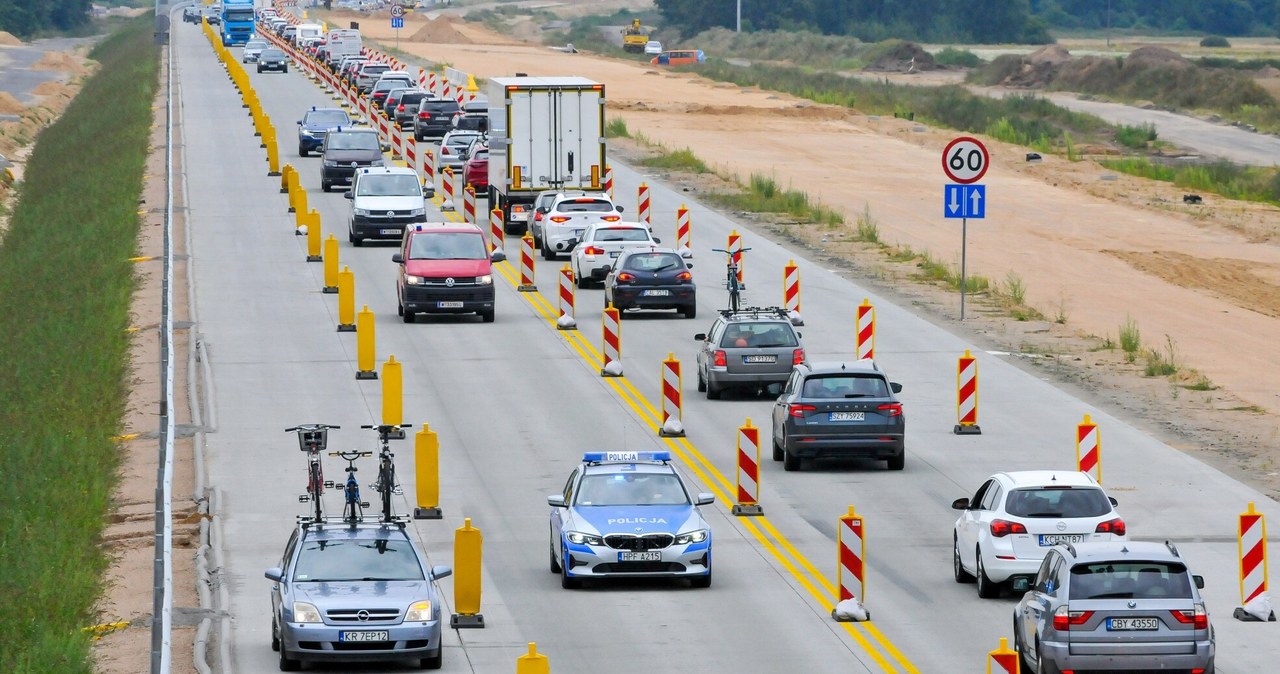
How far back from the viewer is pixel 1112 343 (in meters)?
38.0

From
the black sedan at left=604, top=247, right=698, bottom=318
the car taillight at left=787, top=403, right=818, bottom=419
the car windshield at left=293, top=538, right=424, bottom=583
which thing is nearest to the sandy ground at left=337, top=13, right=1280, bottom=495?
the black sedan at left=604, top=247, right=698, bottom=318

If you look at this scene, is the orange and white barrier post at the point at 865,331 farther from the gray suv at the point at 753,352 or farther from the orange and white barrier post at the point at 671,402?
the orange and white barrier post at the point at 671,402

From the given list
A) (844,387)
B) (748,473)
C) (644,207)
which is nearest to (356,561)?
(748,473)

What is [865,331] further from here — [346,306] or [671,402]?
[346,306]

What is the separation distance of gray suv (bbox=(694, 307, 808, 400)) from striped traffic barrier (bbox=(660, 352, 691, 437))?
2416 millimetres

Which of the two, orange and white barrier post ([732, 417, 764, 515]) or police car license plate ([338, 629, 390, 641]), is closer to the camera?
police car license plate ([338, 629, 390, 641])

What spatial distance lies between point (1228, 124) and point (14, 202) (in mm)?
56709

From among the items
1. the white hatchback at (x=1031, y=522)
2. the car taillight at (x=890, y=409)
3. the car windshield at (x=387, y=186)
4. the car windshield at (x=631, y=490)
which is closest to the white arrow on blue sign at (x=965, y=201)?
the car taillight at (x=890, y=409)

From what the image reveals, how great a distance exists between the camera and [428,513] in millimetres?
24000

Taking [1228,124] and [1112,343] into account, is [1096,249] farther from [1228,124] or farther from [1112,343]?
[1228,124]

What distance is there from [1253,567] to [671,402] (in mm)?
11163

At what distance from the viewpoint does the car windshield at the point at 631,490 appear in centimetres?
2083

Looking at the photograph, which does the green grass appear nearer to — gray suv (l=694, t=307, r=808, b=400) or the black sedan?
gray suv (l=694, t=307, r=808, b=400)

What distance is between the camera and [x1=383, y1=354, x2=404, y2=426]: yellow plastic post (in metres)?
28.3
